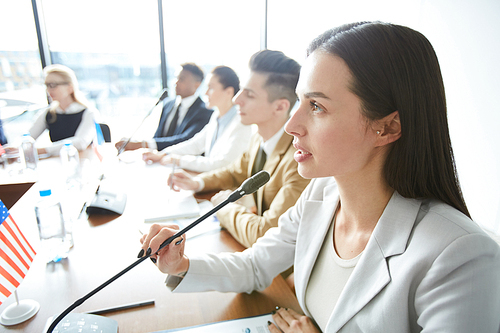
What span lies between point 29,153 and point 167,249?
5.99 ft

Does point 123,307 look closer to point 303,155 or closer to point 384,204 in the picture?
point 303,155

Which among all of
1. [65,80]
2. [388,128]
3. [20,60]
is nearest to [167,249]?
[388,128]

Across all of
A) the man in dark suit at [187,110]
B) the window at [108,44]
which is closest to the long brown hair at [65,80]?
the man in dark suit at [187,110]

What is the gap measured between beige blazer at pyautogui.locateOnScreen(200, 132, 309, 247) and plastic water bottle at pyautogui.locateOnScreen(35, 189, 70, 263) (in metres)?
0.61

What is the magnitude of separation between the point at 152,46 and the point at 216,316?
469 cm

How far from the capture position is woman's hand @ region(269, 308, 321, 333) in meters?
0.82

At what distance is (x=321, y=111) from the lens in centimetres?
78

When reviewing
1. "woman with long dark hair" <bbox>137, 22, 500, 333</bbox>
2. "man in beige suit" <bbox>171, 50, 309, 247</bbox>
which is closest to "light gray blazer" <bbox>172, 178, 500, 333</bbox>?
"woman with long dark hair" <bbox>137, 22, 500, 333</bbox>

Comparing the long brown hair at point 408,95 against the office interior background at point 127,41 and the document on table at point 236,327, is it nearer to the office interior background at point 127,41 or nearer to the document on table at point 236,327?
the document on table at point 236,327

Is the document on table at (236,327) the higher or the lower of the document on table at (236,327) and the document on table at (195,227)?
the higher

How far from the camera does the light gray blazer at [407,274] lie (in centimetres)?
58

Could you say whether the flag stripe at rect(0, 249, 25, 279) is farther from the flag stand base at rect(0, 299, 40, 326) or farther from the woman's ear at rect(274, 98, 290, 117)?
the woman's ear at rect(274, 98, 290, 117)

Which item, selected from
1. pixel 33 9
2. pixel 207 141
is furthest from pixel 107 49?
pixel 207 141

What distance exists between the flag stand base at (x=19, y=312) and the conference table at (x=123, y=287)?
0.05 ft
